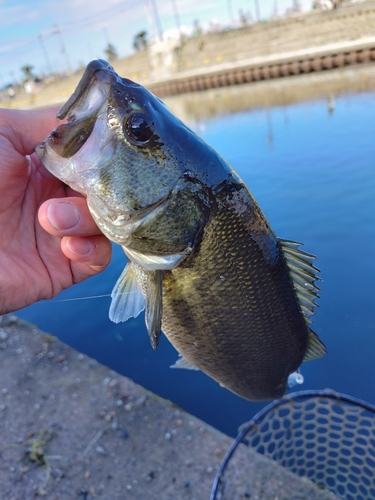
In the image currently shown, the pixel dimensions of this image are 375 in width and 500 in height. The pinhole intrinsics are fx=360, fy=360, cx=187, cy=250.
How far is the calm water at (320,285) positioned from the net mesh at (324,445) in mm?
662

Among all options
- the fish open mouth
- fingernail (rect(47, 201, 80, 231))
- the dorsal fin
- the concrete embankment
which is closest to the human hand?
fingernail (rect(47, 201, 80, 231))

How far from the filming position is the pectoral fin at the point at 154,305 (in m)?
→ 1.62

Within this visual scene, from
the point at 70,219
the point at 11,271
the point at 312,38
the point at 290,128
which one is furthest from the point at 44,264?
the point at 312,38

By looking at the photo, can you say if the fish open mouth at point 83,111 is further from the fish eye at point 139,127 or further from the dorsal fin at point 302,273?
the dorsal fin at point 302,273

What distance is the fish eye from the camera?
1.50 meters

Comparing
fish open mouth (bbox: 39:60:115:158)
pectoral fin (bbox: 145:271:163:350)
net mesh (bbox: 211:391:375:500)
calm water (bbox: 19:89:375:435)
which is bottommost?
calm water (bbox: 19:89:375:435)

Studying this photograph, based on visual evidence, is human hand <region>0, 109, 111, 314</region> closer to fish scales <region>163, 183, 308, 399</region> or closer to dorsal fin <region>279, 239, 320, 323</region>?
fish scales <region>163, 183, 308, 399</region>

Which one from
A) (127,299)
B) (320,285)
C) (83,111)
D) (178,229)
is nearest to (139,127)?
(83,111)

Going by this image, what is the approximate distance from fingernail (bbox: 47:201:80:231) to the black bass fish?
0.16m

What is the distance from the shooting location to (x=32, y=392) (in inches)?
140

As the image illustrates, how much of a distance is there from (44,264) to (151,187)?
1.09 m

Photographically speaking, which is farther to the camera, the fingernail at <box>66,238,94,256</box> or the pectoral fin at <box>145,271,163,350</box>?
the fingernail at <box>66,238,94,256</box>

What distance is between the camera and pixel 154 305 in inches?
64.3

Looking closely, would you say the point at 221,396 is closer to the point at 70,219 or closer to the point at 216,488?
the point at 216,488
